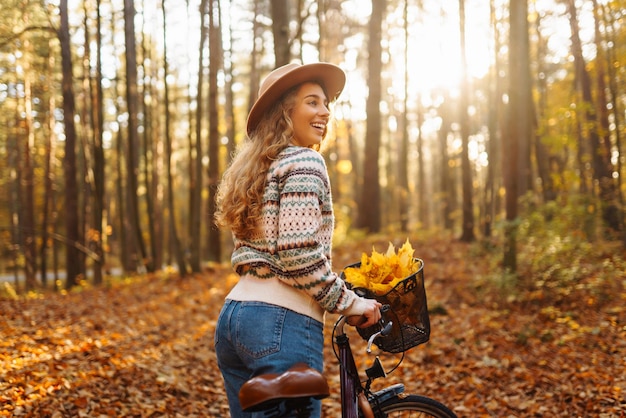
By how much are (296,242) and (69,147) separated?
45.3 ft

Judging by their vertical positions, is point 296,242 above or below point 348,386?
above

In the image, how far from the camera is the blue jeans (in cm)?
225

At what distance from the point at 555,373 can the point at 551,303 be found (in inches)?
110

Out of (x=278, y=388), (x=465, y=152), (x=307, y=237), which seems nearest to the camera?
(x=278, y=388)

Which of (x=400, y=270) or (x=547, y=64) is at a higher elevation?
(x=547, y=64)

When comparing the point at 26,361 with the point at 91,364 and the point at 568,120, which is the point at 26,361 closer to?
the point at 91,364

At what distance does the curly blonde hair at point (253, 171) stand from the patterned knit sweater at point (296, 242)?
0.05 meters

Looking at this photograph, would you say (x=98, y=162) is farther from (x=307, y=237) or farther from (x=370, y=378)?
(x=307, y=237)

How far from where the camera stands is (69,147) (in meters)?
14.2

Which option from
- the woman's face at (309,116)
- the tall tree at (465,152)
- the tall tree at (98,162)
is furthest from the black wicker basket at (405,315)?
the tall tree at (98,162)

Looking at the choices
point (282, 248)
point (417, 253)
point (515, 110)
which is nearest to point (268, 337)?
point (282, 248)

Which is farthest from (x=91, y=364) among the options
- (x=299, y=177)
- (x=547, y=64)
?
(x=547, y=64)

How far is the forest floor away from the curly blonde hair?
10.4ft

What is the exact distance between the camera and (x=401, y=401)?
9.09ft
